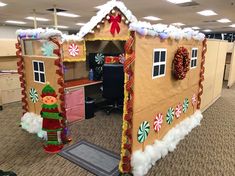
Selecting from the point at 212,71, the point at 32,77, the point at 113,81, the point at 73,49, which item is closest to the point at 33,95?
the point at 32,77

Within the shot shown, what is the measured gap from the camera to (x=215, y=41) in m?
4.27

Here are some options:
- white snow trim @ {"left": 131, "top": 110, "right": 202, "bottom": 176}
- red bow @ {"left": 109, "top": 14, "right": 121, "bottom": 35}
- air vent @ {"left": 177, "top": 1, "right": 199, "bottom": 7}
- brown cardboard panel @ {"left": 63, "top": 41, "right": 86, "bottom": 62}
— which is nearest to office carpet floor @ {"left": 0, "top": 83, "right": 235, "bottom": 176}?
white snow trim @ {"left": 131, "top": 110, "right": 202, "bottom": 176}

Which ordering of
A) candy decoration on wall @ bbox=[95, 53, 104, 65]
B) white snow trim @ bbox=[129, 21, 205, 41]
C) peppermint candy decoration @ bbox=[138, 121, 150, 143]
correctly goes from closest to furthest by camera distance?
white snow trim @ bbox=[129, 21, 205, 41] < peppermint candy decoration @ bbox=[138, 121, 150, 143] < candy decoration on wall @ bbox=[95, 53, 104, 65]

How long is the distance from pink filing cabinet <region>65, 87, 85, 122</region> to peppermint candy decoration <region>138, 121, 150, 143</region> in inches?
60.8

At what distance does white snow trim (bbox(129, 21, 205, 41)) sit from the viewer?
6.33 ft

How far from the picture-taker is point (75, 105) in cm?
351

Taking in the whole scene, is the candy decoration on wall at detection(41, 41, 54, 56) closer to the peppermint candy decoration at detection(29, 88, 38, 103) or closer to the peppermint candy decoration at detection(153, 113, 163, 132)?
the peppermint candy decoration at detection(29, 88, 38, 103)

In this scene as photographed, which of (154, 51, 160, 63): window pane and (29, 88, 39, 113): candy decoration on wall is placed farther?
(29, 88, 39, 113): candy decoration on wall

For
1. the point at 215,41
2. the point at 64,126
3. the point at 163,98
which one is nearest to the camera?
the point at 163,98

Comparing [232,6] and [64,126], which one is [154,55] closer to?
[64,126]

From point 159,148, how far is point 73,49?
7.43 feet

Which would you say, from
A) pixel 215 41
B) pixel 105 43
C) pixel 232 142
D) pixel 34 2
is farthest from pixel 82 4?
pixel 232 142

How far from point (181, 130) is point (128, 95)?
1.55m

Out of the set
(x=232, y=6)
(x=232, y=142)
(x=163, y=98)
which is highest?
(x=232, y=6)
